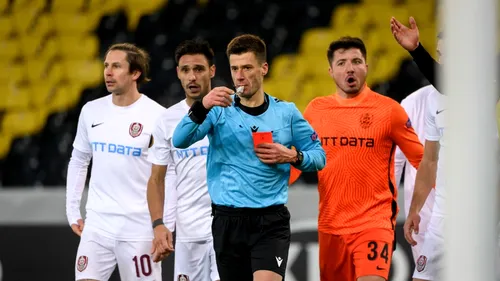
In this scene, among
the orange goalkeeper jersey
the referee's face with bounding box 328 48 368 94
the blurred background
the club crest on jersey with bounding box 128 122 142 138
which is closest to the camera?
the orange goalkeeper jersey

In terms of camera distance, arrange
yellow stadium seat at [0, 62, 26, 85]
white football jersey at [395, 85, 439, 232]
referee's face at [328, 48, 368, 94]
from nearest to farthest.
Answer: referee's face at [328, 48, 368, 94] → white football jersey at [395, 85, 439, 232] → yellow stadium seat at [0, 62, 26, 85]

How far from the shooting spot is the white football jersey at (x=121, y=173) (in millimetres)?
5602

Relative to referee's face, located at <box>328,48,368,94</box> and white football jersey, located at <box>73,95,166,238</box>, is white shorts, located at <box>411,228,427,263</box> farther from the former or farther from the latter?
white football jersey, located at <box>73,95,166,238</box>

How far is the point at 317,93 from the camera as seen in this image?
8719 millimetres

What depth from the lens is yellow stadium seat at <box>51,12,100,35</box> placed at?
9.25 metres

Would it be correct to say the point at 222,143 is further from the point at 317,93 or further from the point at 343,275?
the point at 317,93

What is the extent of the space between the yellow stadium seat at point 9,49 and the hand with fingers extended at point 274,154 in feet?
17.0

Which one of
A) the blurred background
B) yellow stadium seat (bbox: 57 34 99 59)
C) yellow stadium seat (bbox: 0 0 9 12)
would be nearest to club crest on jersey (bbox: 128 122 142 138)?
the blurred background

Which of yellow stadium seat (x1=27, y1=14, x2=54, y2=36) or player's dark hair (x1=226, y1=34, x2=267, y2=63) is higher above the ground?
yellow stadium seat (x1=27, y1=14, x2=54, y2=36)

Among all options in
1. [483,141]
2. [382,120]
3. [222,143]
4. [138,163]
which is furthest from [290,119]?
[483,141]

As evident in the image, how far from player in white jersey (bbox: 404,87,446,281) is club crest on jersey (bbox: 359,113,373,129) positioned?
361 millimetres

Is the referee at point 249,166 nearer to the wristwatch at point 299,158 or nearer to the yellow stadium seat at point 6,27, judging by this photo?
the wristwatch at point 299,158

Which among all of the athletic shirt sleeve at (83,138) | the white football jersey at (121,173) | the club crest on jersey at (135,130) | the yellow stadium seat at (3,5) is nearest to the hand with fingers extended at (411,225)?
the white football jersey at (121,173)

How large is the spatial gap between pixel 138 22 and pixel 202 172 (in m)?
3.93
